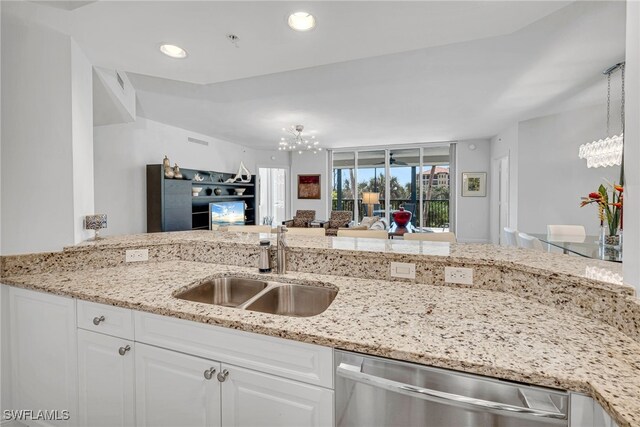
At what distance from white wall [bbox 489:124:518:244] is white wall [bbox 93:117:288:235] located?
646cm

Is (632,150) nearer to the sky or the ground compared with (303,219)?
nearer to the sky

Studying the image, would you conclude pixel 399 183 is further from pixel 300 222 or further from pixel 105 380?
pixel 105 380

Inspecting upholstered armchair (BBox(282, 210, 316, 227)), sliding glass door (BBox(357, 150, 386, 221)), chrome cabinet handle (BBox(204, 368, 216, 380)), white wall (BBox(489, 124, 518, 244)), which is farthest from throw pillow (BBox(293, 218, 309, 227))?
chrome cabinet handle (BBox(204, 368, 216, 380))

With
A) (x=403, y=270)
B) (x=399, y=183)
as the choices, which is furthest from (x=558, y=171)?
(x=403, y=270)

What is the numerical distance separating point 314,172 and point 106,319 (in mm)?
7855

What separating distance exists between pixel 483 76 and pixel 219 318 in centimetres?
384

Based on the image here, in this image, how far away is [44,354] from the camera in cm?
148

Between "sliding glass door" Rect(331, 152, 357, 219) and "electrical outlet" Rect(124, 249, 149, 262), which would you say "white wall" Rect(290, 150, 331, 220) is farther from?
"electrical outlet" Rect(124, 249, 149, 262)

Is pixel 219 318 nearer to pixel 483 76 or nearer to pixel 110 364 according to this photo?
pixel 110 364

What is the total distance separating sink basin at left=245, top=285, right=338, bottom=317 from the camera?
1.54m

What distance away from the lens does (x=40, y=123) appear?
5.94 ft

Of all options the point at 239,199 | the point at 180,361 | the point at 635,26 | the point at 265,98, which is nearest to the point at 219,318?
the point at 180,361

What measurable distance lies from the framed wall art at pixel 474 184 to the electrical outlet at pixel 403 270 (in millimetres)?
7018

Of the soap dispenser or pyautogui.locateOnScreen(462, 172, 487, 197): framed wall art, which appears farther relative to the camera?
pyautogui.locateOnScreen(462, 172, 487, 197): framed wall art
